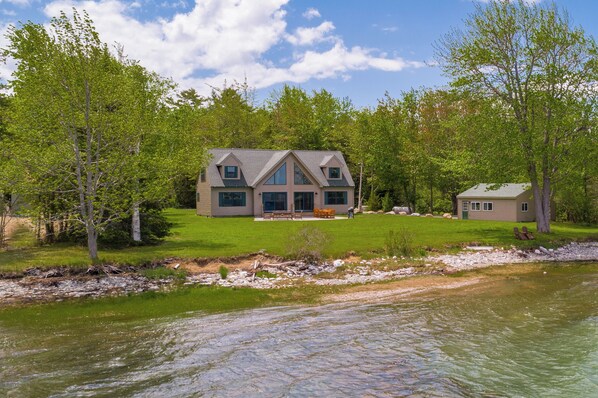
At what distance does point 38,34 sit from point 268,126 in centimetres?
4774

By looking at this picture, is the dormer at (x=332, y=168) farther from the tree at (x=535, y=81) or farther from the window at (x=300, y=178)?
the tree at (x=535, y=81)

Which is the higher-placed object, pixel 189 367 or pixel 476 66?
pixel 476 66

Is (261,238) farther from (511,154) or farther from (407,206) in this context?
(407,206)

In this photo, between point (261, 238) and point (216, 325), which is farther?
point (261, 238)

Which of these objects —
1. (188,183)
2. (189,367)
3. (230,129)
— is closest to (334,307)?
(189,367)

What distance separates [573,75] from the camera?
88.7ft

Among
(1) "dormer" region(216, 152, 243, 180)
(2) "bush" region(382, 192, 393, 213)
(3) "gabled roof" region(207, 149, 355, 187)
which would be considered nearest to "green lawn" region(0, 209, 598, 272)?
(1) "dormer" region(216, 152, 243, 180)

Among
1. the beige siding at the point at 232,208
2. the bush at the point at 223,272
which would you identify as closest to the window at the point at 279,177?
the beige siding at the point at 232,208

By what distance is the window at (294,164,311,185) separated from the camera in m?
43.1

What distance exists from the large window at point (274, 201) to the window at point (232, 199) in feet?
6.35

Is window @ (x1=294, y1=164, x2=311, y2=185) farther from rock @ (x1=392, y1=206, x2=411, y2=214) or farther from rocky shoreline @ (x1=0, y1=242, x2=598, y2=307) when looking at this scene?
rocky shoreline @ (x1=0, y1=242, x2=598, y2=307)

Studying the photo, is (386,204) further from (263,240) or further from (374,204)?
(263,240)

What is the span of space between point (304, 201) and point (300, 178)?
2210 mm

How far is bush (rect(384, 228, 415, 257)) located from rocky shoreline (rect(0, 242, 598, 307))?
743mm
